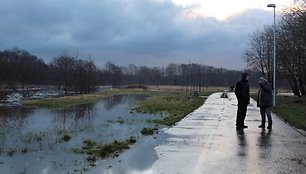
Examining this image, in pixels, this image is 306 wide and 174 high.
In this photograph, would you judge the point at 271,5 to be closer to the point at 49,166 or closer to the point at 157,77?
the point at 49,166

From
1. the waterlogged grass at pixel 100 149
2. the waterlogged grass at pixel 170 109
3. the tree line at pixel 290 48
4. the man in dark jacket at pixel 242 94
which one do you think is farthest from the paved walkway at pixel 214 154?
the tree line at pixel 290 48

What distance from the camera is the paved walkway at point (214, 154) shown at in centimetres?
914

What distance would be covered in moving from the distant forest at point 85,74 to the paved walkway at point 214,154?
58.1 metres

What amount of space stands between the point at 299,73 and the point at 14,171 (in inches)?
1628

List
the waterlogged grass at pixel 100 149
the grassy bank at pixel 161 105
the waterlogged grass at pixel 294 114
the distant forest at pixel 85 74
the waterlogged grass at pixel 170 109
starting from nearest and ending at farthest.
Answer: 1. the waterlogged grass at pixel 100 149
2. the waterlogged grass at pixel 294 114
3. the waterlogged grass at pixel 170 109
4. the grassy bank at pixel 161 105
5. the distant forest at pixel 85 74

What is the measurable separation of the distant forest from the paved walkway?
58087 millimetres

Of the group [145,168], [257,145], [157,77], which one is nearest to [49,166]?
[145,168]

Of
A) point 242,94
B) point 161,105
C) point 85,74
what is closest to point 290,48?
point 161,105

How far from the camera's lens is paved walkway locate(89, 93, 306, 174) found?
914 centimetres

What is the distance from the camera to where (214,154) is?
10906 millimetres

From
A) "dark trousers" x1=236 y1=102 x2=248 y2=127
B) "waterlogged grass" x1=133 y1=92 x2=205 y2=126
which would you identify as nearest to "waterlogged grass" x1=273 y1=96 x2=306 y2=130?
"dark trousers" x1=236 y1=102 x2=248 y2=127

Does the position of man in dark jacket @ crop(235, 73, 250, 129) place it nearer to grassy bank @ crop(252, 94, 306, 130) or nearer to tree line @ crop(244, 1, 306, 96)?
grassy bank @ crop(252, 94, 306, 130)

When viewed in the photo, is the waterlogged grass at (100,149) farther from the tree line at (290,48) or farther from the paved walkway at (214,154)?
the tree line at (290,48)

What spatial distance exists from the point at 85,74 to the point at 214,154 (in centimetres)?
7451
